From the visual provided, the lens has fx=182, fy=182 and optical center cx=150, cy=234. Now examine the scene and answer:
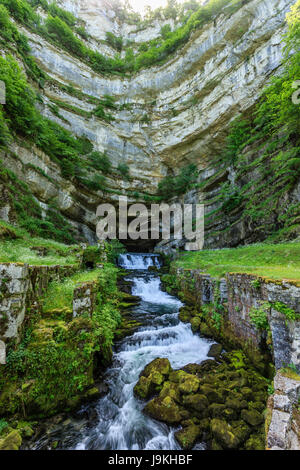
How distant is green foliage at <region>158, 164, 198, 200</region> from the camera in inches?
856

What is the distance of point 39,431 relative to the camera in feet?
9.90

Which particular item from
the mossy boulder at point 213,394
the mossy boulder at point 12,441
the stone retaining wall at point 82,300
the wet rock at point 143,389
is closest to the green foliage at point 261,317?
the mossy boulder at point 213,394

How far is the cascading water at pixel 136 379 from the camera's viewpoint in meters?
3.19

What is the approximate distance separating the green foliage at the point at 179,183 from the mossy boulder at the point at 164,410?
798 inches

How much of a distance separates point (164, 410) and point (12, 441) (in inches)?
95.8

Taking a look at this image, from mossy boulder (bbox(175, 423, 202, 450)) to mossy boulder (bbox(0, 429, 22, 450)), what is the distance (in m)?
2.43

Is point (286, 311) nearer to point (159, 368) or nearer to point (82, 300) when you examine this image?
point (159, 368)

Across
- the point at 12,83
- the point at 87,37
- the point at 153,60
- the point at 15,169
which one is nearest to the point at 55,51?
the point at 87,37

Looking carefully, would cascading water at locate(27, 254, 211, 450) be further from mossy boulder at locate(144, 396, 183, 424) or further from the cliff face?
the cliff face

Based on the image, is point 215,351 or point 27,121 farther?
point 27,121

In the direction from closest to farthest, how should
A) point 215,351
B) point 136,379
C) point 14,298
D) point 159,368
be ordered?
point 14,298, point 159,368, point 136,379, point 215,351

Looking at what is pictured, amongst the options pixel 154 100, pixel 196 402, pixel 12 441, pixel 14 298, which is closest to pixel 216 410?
pixel 196 402

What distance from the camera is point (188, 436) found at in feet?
9.86

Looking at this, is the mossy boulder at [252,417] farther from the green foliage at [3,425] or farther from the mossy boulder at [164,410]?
the green foliage at [3,425]
